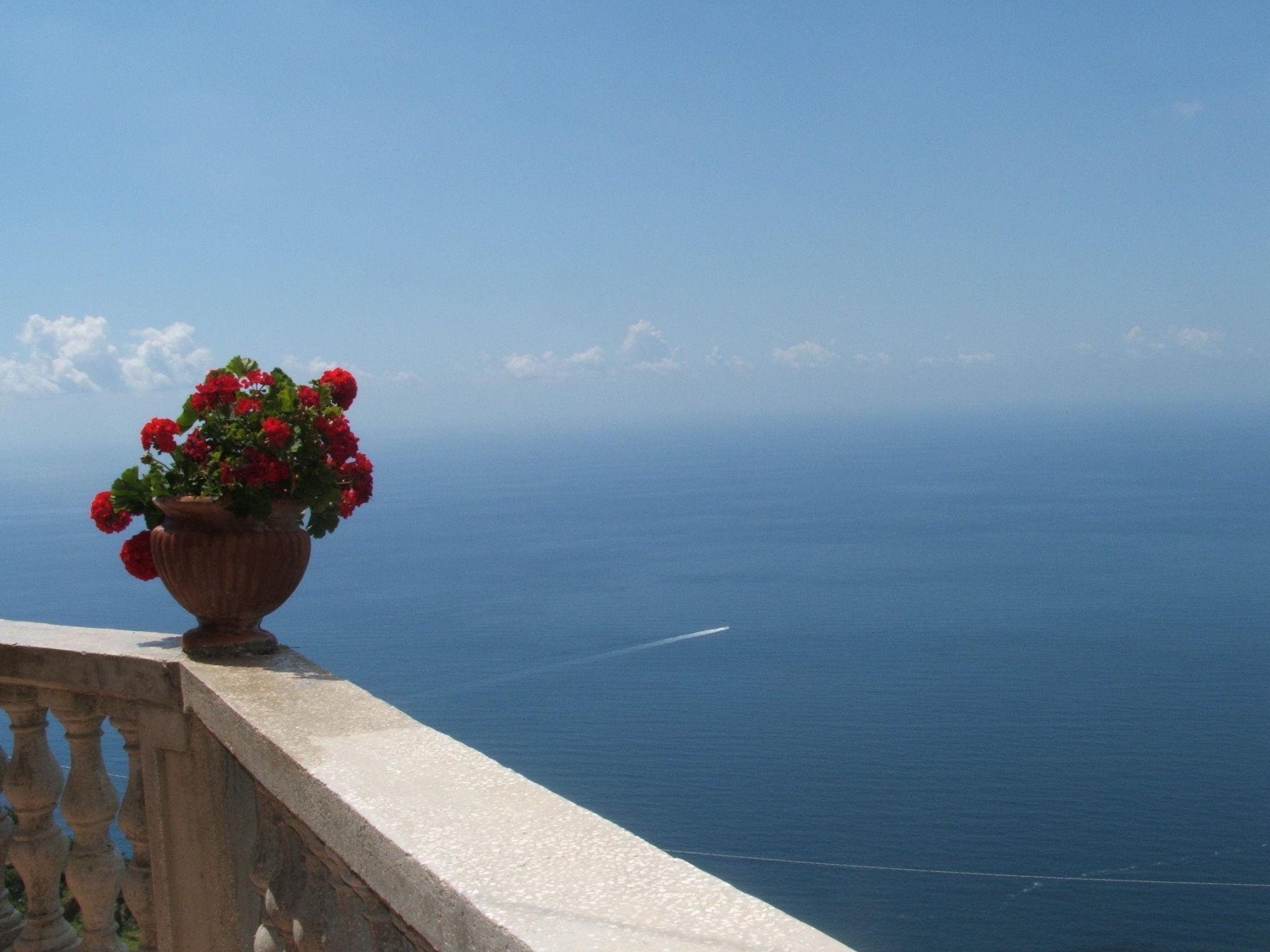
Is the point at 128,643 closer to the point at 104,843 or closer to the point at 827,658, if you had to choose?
the point at 104,843

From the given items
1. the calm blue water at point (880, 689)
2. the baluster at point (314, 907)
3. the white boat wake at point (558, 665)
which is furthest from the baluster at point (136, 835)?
the white boat wake at point (558, 665)

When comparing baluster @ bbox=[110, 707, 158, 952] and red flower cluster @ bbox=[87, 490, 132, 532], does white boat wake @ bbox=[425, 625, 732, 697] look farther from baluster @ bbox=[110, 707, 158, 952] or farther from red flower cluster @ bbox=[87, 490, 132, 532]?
baluster @ bbox=[110, 707, 158, 952]

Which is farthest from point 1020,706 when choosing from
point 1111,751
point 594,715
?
point 594,715

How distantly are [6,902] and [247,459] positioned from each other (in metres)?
1.34

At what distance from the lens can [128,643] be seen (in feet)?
9.70

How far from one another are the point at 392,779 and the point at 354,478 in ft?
5.53

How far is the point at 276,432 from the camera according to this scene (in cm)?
296

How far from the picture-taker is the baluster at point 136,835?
274 cm

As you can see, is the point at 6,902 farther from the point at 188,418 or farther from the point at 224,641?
the point at 188,418

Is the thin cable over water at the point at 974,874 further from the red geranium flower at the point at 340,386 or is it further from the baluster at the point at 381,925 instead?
the baluster at the point at 381,925

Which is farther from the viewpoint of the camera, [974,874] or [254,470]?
[974,874]

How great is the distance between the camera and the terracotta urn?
9.36ft

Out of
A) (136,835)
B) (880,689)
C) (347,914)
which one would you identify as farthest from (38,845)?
(880,689)

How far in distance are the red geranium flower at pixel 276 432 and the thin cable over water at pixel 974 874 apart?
141 ft
